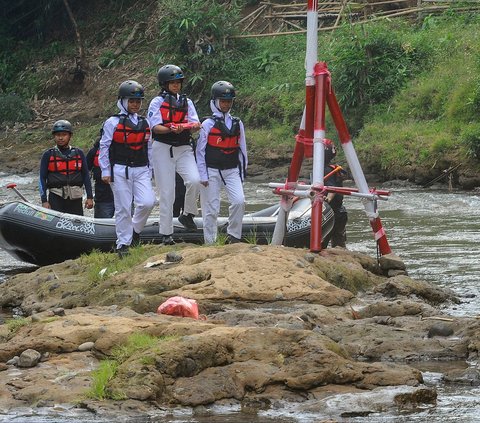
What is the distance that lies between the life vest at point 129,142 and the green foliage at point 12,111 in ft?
72.5


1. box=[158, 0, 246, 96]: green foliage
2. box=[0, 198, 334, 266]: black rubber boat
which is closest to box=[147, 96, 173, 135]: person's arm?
box=[0, 198, 334, 266]: black rubber boat

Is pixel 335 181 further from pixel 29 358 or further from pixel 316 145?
pixel 29 358

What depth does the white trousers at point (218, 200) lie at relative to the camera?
12711 mm

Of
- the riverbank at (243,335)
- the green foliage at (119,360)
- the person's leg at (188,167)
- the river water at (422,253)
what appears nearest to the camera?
the river water at (422,253)

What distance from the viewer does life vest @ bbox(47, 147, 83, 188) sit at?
14188mm

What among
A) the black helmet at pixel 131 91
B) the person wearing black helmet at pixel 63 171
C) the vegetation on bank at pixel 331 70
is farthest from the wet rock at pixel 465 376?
the vegetation on bank at pixel 331 70

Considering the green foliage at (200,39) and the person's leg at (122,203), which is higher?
the green foliage at (200,39)

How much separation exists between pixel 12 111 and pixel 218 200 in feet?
72.5

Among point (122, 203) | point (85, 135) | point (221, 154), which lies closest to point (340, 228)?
point (221, 154)

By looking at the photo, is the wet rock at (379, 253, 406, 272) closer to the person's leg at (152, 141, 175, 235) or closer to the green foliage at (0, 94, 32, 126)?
the person's leg at (152, 141, 175, 235)

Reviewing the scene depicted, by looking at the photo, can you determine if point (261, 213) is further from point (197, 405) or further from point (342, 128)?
point (197, 405)

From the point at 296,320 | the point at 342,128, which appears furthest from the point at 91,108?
the point at 296,320

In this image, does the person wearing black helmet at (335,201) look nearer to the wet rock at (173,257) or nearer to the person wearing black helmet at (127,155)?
the person wearing black helmet at (127,155)

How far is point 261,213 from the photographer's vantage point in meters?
15.0
